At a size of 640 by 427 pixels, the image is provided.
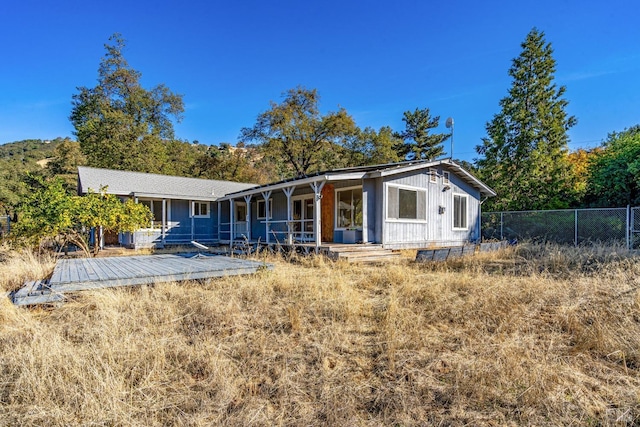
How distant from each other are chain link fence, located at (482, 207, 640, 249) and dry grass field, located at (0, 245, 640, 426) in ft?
31.6

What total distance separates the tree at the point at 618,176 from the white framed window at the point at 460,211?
20.4ft

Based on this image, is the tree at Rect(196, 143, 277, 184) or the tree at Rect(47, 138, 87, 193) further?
the tree at Rect(196, 143, 277, 184)

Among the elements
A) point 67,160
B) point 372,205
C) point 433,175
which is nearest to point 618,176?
point 433,175

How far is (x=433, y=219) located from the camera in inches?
555

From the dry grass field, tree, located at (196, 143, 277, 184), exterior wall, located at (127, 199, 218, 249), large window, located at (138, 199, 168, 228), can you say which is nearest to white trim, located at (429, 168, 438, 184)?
the dry grass field

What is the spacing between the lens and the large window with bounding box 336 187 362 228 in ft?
42.8

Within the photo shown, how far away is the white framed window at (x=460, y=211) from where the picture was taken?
599 inches

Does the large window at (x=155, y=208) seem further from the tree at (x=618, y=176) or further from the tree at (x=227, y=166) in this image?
the tree at (x=618, y=176)

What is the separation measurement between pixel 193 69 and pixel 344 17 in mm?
12580

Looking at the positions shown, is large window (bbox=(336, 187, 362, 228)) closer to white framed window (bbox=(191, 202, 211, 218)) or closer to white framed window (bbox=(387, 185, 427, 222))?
white framed window (bbox=(387, 185, 427, 222))

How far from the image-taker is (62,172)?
33.7 meters

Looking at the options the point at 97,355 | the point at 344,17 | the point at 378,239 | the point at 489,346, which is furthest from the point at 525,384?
the point at 344,17

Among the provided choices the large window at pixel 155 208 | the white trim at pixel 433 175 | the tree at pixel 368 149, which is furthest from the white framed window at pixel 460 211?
the tree at pixel 368 149

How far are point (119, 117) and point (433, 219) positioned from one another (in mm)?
26117
